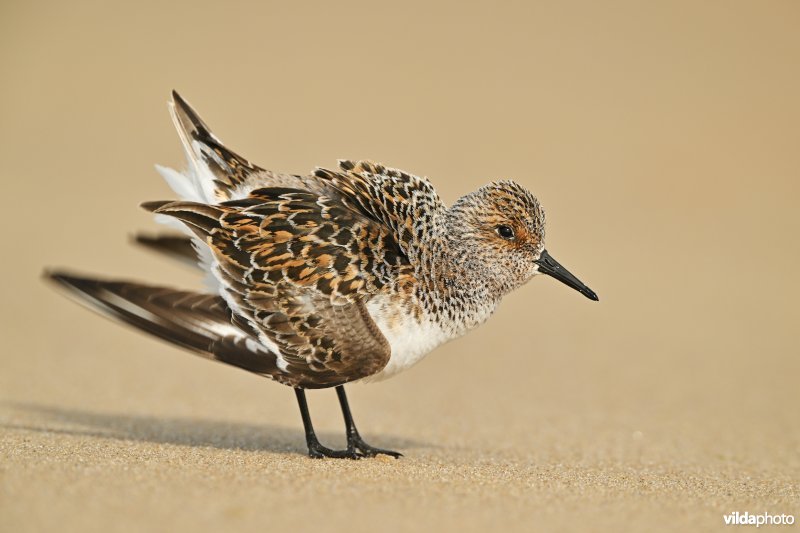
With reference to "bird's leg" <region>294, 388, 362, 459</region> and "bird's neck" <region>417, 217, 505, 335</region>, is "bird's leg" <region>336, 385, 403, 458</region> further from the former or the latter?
"bird's neck" <region>417, 217, 505, 335</region>

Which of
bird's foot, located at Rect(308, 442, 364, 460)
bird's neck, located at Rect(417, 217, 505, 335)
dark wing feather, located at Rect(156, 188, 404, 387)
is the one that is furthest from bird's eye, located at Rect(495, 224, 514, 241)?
bird's foot, located at Rect(308, 442, 364, 460)

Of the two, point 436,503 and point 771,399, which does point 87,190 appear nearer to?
point 771,399

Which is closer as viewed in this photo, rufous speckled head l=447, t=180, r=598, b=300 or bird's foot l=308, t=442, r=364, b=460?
bird's foot l=308, t=442, r=364, b=460

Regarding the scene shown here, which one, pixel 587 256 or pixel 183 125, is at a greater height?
pixel 587 256

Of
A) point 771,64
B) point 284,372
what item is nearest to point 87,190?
point 284,372

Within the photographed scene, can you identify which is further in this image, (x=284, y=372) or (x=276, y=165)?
(x=276, y=165)

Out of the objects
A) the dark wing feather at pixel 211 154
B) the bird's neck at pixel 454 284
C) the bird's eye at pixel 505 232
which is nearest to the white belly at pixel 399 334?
the bird's neck at pixel 454 284
